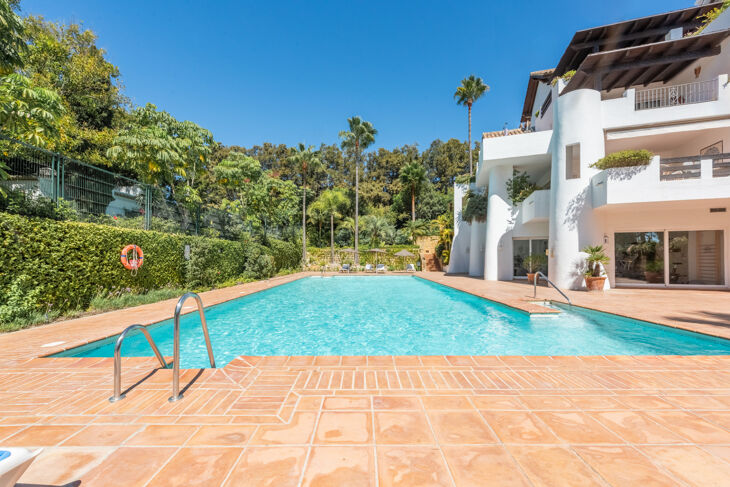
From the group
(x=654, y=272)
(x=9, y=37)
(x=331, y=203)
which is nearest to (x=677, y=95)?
(x=654, y=272)

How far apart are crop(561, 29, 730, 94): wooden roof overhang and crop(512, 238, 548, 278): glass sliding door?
21.3 feet

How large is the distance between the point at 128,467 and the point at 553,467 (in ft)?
8.13

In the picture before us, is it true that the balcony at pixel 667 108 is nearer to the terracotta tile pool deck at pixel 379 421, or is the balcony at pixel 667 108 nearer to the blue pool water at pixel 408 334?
the blue pool water at pixel 408 334

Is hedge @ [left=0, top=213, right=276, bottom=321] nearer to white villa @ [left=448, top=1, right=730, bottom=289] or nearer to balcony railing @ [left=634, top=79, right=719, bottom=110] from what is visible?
white villa @ [left=448, top=1, right=730, bottom=289]

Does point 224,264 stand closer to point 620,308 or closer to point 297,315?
point 297,315

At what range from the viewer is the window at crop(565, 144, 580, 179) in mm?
10727

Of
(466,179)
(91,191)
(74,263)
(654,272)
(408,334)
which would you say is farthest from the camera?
(466,179)

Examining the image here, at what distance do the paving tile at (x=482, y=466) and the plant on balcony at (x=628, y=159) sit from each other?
1123 cm

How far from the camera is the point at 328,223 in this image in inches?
1203

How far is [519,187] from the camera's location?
45.2 feet

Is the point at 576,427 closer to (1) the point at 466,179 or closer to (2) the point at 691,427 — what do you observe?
(2) the point at 691,427

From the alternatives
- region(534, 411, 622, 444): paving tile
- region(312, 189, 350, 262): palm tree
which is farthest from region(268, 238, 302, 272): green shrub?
region(534, 411, 622, 444): paving tile

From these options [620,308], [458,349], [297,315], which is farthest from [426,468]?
[620,308]

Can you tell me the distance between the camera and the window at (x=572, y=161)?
10.7 m
